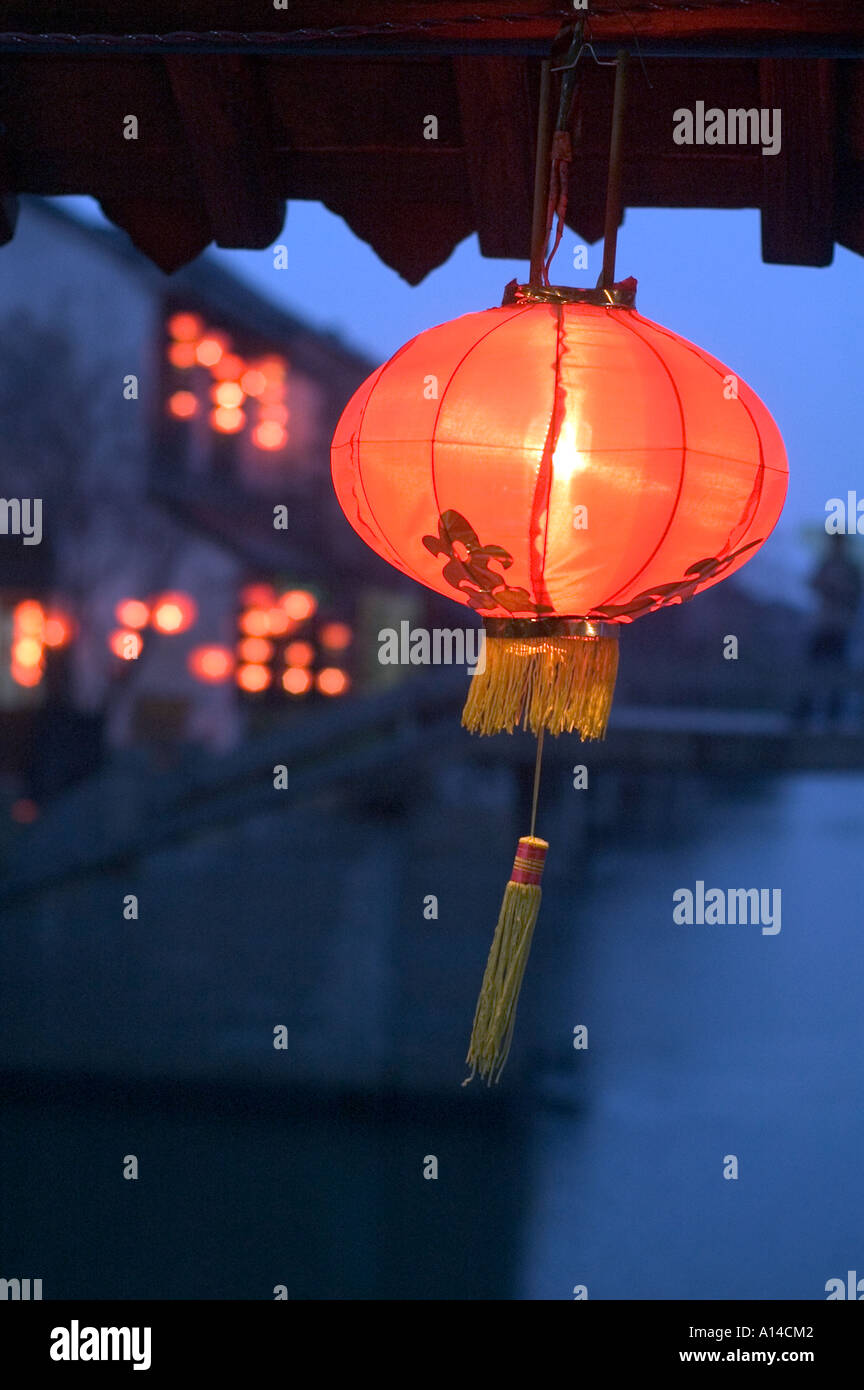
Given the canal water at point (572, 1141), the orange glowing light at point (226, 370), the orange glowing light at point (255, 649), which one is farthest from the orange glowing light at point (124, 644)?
the canal water at point (572, 1141)

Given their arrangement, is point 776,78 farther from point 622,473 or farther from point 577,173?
point 622,473

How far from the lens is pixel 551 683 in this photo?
1378 mm

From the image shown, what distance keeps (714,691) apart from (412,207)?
6.14m

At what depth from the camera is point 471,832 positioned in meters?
7.57

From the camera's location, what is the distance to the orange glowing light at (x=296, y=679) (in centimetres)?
697

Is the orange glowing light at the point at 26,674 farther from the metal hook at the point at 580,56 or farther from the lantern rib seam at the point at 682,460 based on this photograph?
the lantern rib seam at the point at 682,460

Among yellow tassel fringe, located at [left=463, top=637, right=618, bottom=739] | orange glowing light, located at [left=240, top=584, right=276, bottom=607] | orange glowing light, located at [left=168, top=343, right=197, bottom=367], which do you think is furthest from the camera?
orange glowing light, located at [left=240, top=584, right=276, bottom=607]

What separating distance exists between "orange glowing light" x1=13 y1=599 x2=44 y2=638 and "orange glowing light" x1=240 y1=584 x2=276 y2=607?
40.8 inches

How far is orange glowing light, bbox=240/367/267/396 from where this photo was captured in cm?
601

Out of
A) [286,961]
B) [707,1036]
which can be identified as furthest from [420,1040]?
[707,1036]

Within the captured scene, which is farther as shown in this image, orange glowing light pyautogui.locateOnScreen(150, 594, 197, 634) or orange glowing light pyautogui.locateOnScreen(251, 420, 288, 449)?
orange glowing light pyautogui.locateOnScreen(251, 420, 288, 449)

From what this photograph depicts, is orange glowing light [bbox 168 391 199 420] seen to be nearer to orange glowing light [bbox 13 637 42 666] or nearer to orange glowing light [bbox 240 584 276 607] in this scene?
orange glowing light [bbox 240 584 276 607]

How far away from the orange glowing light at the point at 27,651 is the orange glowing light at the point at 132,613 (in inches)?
16.0

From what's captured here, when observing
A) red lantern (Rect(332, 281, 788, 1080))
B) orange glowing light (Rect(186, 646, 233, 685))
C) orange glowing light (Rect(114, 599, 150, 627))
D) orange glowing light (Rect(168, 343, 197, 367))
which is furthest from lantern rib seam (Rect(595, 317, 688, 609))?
orange glowing light (Rect(186, 646, 233, 685))
